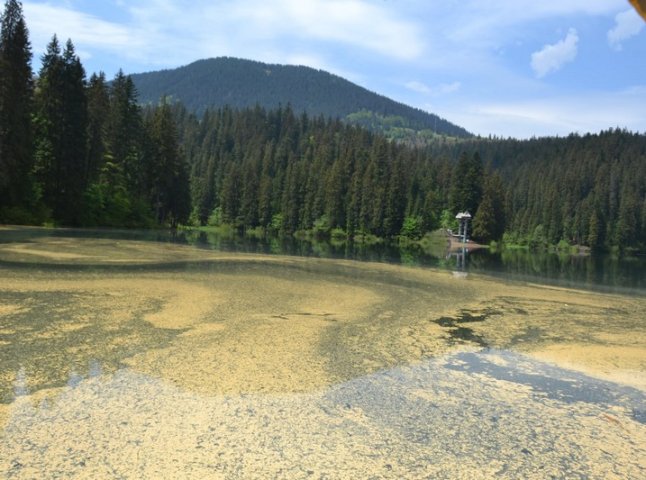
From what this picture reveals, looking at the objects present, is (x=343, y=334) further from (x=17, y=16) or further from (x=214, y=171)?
(x=214, y=171)

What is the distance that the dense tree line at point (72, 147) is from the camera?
40344mm

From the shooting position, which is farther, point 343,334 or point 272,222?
point 272,222

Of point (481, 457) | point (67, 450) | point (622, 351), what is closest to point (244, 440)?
point (67, 450)

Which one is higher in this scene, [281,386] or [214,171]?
[214,171]

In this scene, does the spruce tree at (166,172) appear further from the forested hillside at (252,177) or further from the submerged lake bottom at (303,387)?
the submerged lake bottom at (303,387)

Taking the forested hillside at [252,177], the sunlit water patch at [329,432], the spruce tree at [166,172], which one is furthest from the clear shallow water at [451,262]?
the sunlit water patch at [329,432]

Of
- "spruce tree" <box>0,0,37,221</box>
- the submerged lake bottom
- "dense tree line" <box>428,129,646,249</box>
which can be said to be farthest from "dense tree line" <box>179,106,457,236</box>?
the submerged lake bottom

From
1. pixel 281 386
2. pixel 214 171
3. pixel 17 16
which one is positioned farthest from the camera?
pixel 214 171

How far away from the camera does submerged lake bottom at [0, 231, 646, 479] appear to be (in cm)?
507

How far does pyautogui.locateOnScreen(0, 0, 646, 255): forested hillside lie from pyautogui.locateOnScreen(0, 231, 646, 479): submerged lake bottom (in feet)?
111

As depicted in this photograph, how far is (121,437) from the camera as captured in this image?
17.3ft

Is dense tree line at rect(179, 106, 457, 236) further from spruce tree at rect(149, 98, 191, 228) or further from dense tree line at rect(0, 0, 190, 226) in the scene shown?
dense tree line at rect(0, 0, 190, 226)

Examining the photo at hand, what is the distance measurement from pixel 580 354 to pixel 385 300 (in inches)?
250

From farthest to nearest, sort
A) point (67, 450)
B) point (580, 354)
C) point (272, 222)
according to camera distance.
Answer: point (272, 222)
point (580, 354)
point (67, 450)
